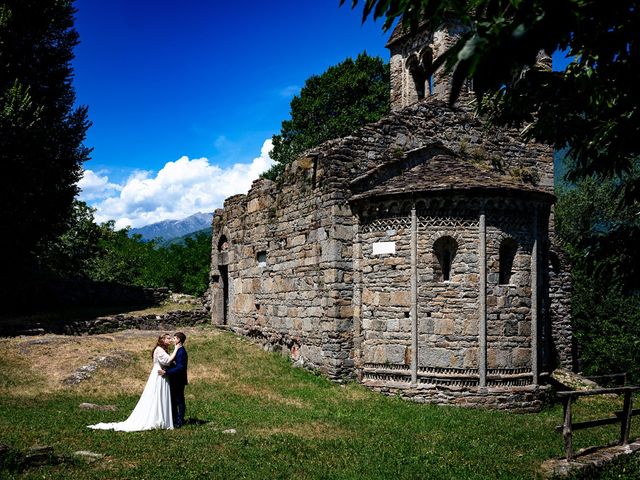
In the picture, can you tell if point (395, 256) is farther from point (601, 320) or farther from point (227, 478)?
point (601, 320)

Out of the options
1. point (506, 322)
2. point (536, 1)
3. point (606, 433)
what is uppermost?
point (536, 1)

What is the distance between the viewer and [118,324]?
20.2 metres

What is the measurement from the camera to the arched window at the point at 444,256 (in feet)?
43.5

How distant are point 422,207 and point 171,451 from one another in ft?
24.9

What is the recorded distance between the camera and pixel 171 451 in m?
8.44

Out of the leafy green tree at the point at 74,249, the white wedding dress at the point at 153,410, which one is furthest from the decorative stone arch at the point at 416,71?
the leafy green tree at the point at 74,249

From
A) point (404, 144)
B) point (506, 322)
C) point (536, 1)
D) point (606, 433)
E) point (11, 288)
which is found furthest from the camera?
point (11, 288)

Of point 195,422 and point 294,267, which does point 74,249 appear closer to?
point 294,267

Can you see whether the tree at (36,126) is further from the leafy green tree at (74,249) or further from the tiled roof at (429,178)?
the tiled roof at (429,178)

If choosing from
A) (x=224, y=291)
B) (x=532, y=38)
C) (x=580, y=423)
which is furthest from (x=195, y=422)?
(x=224, y=291)

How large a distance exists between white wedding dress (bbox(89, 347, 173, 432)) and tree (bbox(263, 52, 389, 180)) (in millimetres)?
25842

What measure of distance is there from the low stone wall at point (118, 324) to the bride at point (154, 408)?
9.49 metres

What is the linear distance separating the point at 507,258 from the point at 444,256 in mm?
1522

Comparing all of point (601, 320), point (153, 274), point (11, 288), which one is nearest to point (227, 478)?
point (11, 288)
